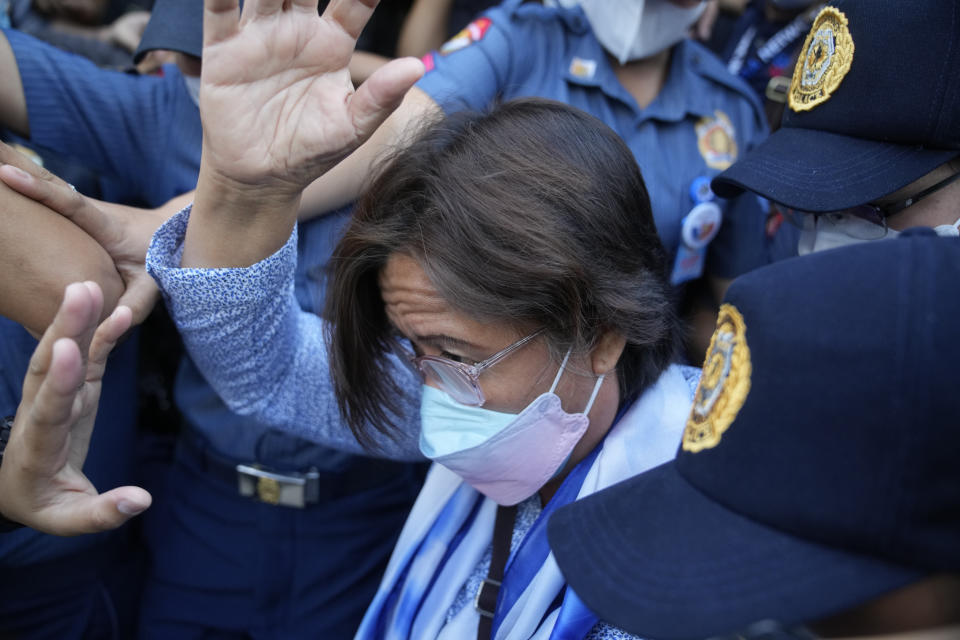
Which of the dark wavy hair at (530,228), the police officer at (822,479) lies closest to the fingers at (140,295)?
the dark wavy hair at (530,228)

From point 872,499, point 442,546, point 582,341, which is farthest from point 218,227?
point 872,499

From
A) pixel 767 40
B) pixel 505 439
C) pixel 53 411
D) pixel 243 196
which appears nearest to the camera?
pixel 53 411

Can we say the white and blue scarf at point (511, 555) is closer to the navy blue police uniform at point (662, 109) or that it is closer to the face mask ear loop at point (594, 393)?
the face mask ear loop at point (594, 393)

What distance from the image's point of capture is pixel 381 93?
1.17 meters

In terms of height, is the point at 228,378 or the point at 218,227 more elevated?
the point at 218,227

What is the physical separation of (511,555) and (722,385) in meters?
0.81

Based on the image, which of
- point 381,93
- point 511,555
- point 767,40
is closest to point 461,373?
point 511,555

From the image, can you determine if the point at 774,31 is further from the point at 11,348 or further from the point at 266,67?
the point at 11,348

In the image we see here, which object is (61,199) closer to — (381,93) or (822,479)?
(381,93)

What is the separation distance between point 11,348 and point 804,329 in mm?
1810

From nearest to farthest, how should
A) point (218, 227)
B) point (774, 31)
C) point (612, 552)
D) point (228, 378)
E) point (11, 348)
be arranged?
point (612, 552) → point (218, 227) → point (228, 378) → point (11, 348) → point (774, 31)

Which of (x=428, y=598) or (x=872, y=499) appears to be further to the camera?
(x=428, y=598)

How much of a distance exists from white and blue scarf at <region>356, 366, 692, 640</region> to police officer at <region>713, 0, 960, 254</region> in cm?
49

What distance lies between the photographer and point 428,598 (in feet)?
5.45
